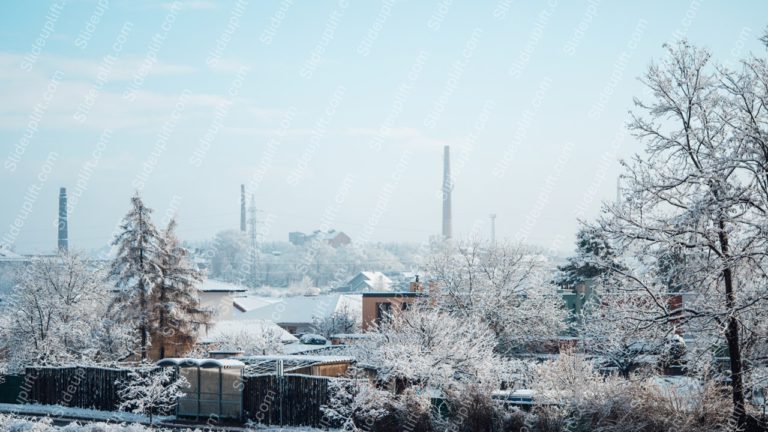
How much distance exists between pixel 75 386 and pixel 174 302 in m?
9.00

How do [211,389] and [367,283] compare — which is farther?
[367,283]

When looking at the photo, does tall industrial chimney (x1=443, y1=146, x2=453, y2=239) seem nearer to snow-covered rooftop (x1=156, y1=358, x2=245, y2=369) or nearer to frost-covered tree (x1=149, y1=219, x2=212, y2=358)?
frost-covered tree (x1=149, y1=219, x2=212, y2=358)

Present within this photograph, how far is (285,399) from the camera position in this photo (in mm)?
28734

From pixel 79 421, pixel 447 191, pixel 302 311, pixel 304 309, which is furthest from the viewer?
pixel 447 191

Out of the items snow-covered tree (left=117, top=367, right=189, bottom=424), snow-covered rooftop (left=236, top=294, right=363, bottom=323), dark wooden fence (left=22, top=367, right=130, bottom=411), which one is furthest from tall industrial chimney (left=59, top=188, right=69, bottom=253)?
snow-covered tree (left=117, top=367, right=189, bottom=424)

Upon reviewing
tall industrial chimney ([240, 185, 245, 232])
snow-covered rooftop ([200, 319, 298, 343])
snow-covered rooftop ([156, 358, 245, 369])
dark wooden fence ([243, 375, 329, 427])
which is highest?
tall industrial chimney ([240, 185, 245, 232])

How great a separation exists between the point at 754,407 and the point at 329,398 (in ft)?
45.3

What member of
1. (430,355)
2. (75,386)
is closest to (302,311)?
(75,386)

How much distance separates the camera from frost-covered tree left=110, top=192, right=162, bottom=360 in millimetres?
41094

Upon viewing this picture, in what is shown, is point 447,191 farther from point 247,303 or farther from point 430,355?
point 430,355

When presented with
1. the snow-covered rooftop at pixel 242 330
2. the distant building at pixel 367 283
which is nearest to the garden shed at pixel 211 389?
the snow-covered rooftop at pixel 242 330

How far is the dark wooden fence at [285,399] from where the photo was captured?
91.8 ft

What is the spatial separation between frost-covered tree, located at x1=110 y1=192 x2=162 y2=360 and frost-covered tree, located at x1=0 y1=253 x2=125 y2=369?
7.77ft

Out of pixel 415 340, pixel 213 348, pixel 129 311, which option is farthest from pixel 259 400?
pixel 213 348
